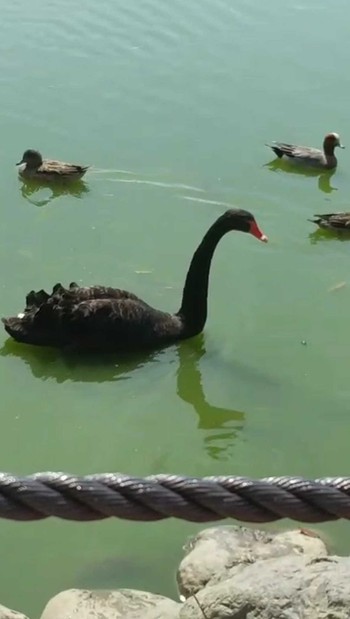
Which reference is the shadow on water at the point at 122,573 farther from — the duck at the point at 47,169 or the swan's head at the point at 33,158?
the swan's head at the point at 33,158

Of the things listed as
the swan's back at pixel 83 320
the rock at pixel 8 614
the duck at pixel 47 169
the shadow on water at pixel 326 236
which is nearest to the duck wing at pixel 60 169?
the duck at pixel 47 169

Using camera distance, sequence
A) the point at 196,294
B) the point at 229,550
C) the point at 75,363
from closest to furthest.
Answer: the point at 229,550 < the point at 75,363 < the point at 196,294

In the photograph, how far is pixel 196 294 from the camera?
6.65m

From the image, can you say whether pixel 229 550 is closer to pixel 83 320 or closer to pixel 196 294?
pixel 83 320

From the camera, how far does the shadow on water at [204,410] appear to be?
19.0ft

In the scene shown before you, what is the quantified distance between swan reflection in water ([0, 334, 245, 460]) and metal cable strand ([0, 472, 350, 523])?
4.00 m

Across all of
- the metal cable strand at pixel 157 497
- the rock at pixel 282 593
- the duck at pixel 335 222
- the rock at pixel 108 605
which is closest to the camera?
the metal cable strand at pixel 157 497

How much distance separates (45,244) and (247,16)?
5559 millimetres

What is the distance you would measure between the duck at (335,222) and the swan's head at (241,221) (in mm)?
1078

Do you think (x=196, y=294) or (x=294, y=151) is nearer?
(x=196, y=294)

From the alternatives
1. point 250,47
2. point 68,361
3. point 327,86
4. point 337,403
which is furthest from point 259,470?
point 250,47

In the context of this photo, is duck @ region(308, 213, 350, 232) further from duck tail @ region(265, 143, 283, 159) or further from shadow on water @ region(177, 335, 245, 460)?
shadow on water @ region(177, 335, 245, 460)

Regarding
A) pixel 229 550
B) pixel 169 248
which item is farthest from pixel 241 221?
pixel 229 550

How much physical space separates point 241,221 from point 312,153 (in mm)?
2311
